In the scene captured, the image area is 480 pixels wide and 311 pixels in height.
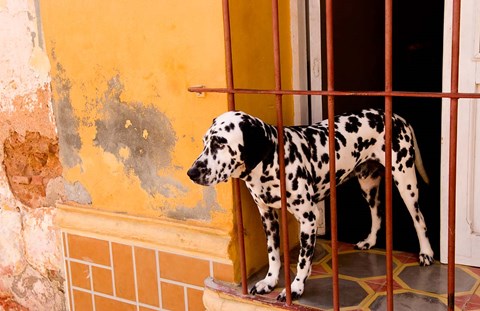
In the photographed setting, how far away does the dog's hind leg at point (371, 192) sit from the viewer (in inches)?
124

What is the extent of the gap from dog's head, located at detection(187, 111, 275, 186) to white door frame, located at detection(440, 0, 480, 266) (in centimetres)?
105

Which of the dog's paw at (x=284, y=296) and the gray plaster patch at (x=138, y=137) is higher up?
the gray plaster patch at (x=138, y=137)

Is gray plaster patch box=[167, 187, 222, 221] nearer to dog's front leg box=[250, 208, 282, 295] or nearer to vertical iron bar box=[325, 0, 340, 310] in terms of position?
dog's front leg box=[250, 208, 282, 295]

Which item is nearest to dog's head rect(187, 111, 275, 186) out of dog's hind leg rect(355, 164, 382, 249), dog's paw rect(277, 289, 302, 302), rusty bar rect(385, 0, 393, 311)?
rusty bar rect(385, 0, 393, 311)

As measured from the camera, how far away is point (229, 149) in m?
2.39

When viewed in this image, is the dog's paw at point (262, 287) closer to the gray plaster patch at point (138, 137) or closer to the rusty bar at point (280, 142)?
the rusty bar at point (280, 142)

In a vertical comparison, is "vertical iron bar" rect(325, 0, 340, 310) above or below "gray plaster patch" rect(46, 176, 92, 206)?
above

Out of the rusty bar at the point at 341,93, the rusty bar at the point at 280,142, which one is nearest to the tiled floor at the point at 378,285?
the rusty bar at the point at 280,142

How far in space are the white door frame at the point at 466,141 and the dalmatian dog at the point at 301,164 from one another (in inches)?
6.4

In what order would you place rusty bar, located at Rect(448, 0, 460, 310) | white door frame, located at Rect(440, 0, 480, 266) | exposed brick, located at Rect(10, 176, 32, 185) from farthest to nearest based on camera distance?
1. exposed brick, located at Rect(10, 176, 32, 185)
2. white door frame, located at Rect(440, 0, 480, 266)
3. rusty bar, located at Rect(448, 0, 460, 310)

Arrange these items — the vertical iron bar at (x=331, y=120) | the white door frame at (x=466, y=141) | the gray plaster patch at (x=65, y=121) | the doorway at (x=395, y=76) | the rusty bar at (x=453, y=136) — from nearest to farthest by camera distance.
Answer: the rusty bar at (x=453, y=136) < the vertical iron bar at (x=331, y=120) < the white door frame at (x=466, y=141) < the gray plaster patch at (x=65, y=121) < the doorway at (x=395, y=76)

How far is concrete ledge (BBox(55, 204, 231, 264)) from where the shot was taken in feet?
9.47

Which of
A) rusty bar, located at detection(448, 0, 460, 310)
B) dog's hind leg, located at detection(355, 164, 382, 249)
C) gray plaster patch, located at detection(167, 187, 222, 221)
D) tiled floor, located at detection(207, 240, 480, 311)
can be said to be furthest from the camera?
dog's hind leg, located at detection(355, 164, 382, 249)

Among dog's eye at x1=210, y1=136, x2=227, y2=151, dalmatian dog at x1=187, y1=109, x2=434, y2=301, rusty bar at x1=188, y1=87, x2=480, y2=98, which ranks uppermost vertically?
rusty bar at x1=188, y1=87, x2=480, y2=98
